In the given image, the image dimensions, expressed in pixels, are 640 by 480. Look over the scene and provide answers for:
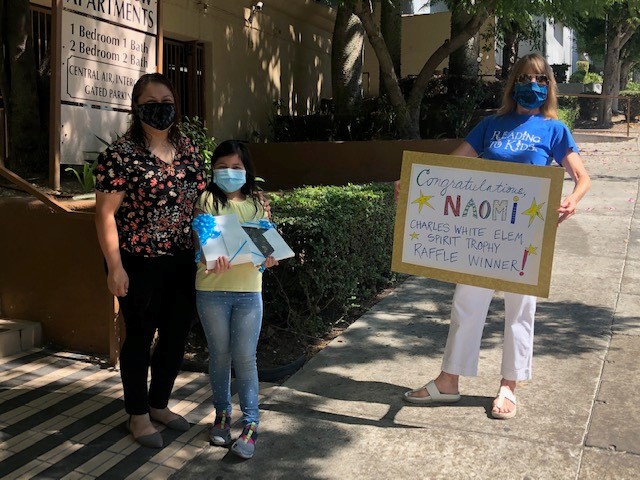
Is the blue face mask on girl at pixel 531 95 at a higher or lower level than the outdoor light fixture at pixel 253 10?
lower

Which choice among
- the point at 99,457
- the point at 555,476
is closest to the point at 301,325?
the point at 99,457

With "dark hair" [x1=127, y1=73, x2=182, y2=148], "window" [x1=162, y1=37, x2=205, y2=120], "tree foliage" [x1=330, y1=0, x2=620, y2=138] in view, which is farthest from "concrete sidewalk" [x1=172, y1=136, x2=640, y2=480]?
"window" [x1=162, y1=37, x2=205, y2=120]

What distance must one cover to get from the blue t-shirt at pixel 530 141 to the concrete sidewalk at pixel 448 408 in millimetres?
1408

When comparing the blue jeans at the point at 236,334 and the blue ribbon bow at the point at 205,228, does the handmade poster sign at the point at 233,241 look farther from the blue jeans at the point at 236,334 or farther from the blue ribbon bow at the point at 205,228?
the blue jeans at the point at 236,334

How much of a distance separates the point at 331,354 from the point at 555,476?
6.35 ft

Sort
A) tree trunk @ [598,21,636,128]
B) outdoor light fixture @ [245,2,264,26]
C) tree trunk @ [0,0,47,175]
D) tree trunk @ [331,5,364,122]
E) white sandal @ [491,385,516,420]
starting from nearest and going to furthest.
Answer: white sandal @ [491,385,516,420]
tree trunk @ [0,0,47,175]
tree trunk @ [331,5,364,122]
outdoor light fixture @ [245,2,264,26]
tree trunk @ [598,21,636,128]

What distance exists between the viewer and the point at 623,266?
7.09 metres

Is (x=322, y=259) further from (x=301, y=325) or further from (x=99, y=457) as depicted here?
(x=99, y=457)

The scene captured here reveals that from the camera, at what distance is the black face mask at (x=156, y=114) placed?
3.45 metres

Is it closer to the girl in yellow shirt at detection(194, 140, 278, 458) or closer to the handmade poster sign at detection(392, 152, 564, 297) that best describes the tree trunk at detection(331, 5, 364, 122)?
the handmade poster sign at detection(392, 152, 564, 297)

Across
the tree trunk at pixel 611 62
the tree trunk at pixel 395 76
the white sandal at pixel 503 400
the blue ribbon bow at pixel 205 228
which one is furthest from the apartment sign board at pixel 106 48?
the tree trunk at pixel 611 62

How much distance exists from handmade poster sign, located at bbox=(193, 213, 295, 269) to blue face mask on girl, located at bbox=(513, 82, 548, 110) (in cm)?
149

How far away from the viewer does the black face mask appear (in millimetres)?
3447

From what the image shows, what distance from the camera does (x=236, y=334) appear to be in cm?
346
